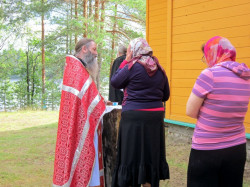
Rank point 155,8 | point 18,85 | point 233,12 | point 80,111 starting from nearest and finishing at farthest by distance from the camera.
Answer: point 80,111 → point 233,12 → point 155,8 → point 18,85

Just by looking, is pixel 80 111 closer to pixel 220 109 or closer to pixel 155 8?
pixel 220 109

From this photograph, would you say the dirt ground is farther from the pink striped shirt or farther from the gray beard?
the pink striped shirt

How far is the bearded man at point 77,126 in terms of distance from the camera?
3.10m

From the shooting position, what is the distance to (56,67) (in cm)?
2208

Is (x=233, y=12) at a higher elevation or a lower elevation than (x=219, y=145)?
higher

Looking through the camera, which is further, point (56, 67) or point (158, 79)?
point (56, 67)

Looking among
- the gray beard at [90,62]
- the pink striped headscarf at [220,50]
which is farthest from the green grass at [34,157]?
the pink striped headscarf at [220,50]

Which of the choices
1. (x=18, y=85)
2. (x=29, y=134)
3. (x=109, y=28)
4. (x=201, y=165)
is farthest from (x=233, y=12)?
(x=18, y=85)

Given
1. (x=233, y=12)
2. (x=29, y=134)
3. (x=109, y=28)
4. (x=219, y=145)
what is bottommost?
(x=29, y=134)

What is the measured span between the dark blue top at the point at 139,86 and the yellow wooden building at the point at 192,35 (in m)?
2.56

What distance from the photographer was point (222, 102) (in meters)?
2.15

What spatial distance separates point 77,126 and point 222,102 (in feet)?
4.98

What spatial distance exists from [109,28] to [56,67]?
4622mm

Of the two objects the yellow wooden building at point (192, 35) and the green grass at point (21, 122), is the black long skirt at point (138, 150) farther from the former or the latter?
the green grass at point (21, 122)
